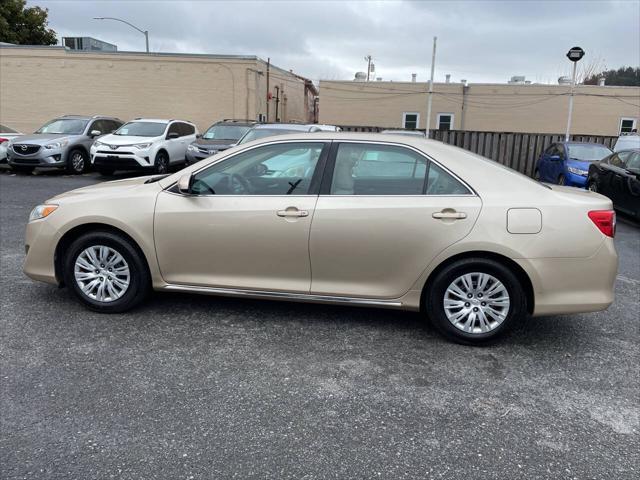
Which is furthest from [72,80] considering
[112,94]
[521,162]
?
[521,162]

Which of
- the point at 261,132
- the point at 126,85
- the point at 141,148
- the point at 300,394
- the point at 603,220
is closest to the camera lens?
the point at 300,394

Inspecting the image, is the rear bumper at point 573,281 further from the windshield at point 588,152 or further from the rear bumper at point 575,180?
the windshield at point 588,152

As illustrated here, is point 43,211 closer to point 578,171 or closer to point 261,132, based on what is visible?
point 261,132

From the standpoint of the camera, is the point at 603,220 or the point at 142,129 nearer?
the point at 603,220

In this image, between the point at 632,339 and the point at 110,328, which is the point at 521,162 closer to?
the point at 632,339

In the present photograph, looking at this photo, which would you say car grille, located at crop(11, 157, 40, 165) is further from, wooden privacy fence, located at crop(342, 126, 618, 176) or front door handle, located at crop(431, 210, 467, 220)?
front door handle, located at crop(431, 210, 467, 220)

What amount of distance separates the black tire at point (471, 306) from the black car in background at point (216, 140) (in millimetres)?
10415

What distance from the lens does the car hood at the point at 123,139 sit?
1390 centimetres

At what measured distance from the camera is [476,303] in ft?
13.5

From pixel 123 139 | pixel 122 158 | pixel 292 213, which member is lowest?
pixel 122 158

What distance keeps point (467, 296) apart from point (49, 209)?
354cm

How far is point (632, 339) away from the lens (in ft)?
14.6

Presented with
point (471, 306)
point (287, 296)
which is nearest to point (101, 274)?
point (287, 296)

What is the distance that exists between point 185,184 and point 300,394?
194cm
